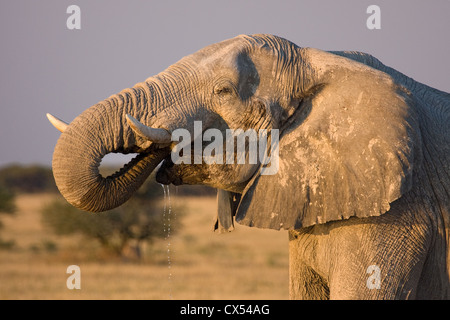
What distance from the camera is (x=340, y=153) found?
4.08m

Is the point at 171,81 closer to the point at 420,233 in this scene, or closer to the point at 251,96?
the point at 251,96

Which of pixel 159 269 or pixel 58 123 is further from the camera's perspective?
pixel 159 269

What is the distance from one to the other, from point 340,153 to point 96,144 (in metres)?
1.28

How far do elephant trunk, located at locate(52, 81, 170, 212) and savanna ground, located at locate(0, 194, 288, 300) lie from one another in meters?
3.70

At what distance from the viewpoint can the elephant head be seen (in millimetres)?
3963
